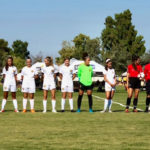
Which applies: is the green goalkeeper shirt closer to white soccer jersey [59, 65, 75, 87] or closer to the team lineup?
the team lineup

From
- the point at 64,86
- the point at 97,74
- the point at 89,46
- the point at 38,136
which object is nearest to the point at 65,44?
the point at 89,46

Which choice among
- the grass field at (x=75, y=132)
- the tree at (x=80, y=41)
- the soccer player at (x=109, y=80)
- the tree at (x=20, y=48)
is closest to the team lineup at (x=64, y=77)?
the soccer player at (x=109, y=80)

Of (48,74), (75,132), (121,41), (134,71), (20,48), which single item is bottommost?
(75,132)

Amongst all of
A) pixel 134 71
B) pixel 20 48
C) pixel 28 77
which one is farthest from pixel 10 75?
pixel 20 48

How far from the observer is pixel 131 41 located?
10562cm

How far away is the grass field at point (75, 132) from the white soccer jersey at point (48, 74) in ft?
7.22

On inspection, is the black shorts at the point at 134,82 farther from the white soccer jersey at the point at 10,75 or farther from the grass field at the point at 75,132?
the white soccer jersey at the point at 10,75

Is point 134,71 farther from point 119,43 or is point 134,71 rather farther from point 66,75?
point 119,43

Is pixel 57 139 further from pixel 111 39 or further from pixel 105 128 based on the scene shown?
pixel 111 39

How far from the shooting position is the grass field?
10930mm

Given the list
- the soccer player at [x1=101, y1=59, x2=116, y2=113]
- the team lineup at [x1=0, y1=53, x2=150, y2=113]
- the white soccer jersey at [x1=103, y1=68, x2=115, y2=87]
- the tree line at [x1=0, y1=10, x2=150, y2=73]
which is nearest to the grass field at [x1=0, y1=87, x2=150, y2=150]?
the team lineup at [x1=0, y1=53, x2=150, y2=113]

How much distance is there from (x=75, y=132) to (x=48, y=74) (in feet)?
22.6

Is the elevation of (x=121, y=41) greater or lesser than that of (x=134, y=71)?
greater

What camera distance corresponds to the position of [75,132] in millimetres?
13117
